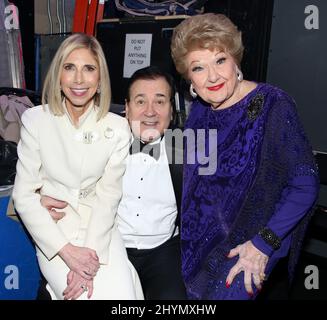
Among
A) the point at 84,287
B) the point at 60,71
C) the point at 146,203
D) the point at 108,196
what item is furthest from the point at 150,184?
the point at 60,71

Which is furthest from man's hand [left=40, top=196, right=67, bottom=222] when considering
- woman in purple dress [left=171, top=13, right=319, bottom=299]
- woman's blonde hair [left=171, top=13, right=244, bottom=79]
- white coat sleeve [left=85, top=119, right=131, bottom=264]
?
woman's blonde hair [left=171, top=13, right=244, bottom=79]

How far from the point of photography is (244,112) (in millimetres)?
1526

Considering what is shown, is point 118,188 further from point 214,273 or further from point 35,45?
point 35,45

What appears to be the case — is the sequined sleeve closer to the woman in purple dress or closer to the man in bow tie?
the woman in purple dress

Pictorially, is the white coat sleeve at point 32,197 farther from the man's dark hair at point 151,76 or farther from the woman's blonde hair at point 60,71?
the man's dark hair at point 151,76

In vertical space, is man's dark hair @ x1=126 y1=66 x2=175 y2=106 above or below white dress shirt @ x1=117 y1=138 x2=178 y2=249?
above

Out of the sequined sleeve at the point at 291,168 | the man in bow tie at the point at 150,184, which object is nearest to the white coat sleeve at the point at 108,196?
the man in bow tie at the point at 150,184

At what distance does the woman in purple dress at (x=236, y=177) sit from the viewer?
1.43m

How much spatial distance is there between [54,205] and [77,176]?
6.5 inches

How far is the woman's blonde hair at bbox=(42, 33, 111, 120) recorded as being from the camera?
5.35 feet

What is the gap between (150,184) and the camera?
1.84m

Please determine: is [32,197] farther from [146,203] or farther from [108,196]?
[146,203]

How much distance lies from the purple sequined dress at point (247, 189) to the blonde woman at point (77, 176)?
337mm

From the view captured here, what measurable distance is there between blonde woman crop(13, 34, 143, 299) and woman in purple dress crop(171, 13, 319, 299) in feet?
1.10
